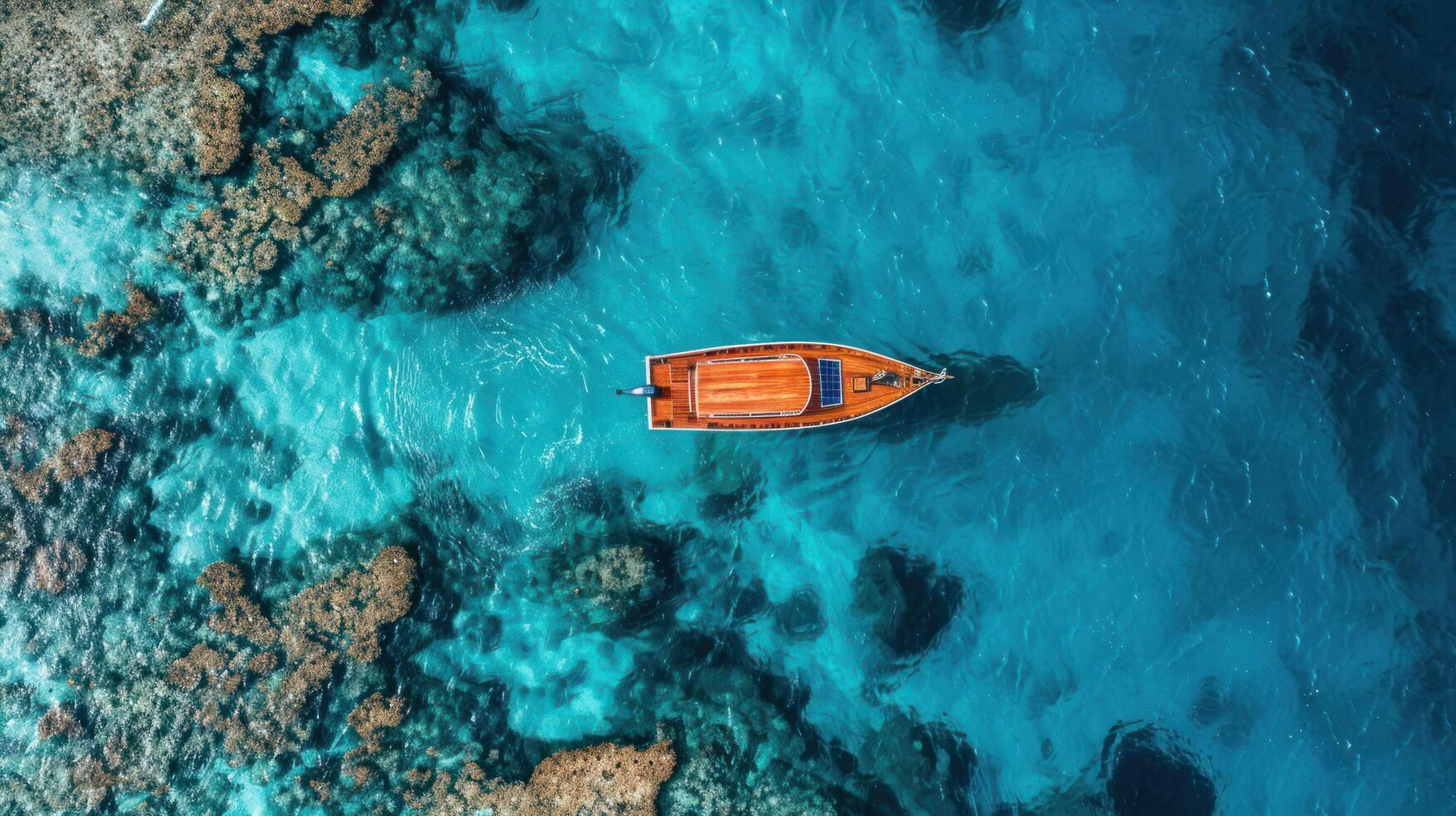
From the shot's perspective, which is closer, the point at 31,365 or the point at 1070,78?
the point at 31,365

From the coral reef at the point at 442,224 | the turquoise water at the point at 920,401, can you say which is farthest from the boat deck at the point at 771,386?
the coral reef at the point at 442,224

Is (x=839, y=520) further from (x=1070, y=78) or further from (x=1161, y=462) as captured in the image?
(x=1070, y=78)

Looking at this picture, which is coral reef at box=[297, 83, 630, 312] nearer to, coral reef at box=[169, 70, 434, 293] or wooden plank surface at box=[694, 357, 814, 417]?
coral reef at box=[169, 70, 434, 293]

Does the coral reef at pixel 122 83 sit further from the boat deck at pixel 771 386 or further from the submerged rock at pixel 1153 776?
the submerged rock at pixel 1153 776

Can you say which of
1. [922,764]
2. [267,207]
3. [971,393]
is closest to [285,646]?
[267,207]

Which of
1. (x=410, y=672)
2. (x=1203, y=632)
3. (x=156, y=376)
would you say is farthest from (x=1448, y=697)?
(x=156, y=376)
